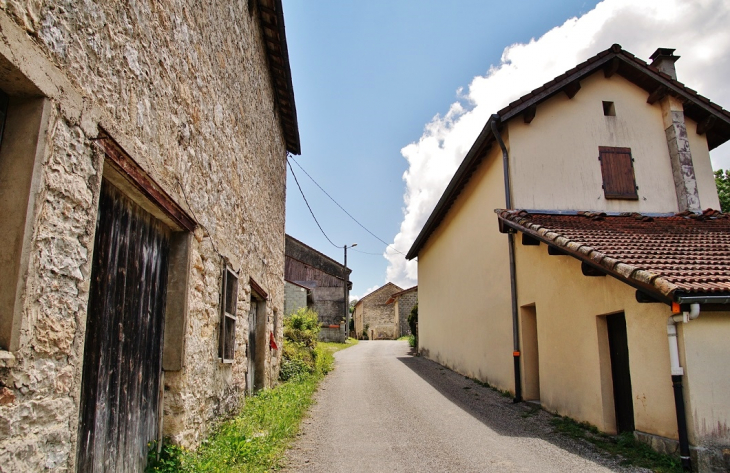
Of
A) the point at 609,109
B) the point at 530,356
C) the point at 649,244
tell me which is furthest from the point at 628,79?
the point at 530,356

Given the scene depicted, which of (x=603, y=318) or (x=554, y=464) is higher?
(x=603, y=318)

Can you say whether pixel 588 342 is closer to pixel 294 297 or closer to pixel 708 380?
pixel 708 380

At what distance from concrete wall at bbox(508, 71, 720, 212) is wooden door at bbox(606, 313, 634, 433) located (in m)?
3.43

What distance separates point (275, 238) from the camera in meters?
10.8

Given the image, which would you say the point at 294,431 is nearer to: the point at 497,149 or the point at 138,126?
the point at 138,126

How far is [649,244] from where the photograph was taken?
713 cm

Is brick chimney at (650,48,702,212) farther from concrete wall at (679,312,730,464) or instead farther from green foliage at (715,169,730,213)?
green foliage at (715,169,730,213)

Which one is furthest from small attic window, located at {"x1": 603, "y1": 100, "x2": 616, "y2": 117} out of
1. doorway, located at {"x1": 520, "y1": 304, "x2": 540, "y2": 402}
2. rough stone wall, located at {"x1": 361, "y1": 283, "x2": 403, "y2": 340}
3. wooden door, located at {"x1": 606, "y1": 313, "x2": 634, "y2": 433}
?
rough stone wall, located at {"x1": 361, "y1": 283, "x2": 403, "y2": 340}

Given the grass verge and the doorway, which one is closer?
the grass verge

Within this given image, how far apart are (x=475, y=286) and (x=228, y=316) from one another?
775 cm

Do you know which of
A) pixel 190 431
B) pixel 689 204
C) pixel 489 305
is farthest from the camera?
pixel 489 305

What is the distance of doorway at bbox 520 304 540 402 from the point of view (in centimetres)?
929

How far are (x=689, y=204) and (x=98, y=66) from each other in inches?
443

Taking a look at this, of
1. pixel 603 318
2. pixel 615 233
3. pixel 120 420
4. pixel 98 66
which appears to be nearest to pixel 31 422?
pixel 120 420
